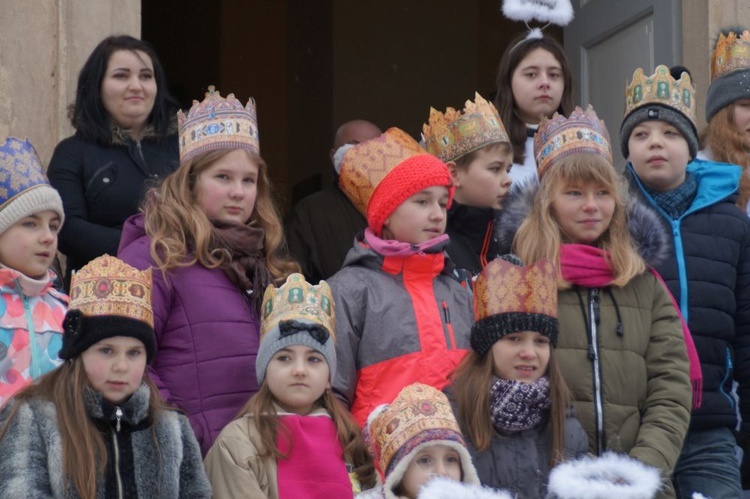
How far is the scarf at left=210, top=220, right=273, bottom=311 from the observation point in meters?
5.33

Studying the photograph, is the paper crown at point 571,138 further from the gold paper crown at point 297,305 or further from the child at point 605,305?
the gold paper crown at point 297,305

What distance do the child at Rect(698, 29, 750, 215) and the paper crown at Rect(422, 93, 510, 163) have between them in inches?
41.6

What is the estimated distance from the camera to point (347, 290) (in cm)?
546

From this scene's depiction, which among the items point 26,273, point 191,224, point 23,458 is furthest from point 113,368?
point 191,224

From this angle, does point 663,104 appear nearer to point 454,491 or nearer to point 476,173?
point 476,173

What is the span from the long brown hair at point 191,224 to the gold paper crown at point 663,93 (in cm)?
160

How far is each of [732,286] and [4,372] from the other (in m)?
2.71

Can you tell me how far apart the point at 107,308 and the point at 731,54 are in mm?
3502

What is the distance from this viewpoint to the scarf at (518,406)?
5043 mm

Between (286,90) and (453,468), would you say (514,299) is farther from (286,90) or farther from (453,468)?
(286,90)

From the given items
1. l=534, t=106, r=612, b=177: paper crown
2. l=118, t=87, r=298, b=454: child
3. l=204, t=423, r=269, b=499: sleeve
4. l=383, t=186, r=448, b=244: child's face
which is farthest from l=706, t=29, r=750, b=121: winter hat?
l=204, t=423, r=269, b=499: sleeve

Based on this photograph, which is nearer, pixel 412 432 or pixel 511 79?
pixel 412 432

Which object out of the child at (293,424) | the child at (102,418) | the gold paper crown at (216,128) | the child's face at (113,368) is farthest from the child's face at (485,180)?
the child's face at (113,368)

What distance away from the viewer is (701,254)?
19.2 ft
